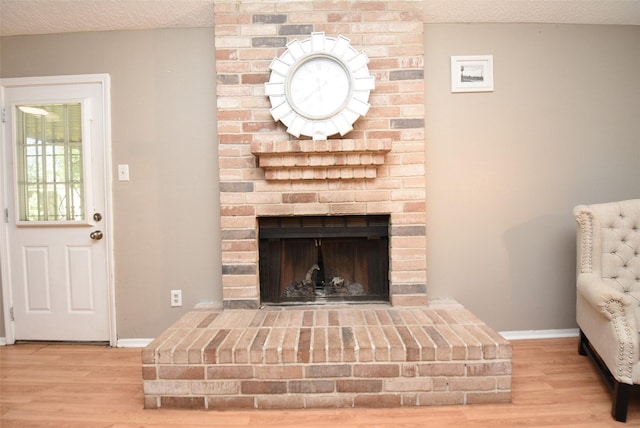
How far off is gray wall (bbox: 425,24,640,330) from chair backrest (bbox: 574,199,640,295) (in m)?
0.39

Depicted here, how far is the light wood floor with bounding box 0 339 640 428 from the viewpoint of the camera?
1514 millimetres

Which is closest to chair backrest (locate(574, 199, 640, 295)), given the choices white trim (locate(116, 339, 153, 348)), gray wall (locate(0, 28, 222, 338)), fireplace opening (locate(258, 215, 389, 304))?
fireplace opening (locate(258, 215, 389, 304))

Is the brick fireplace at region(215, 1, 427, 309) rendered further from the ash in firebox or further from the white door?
the white door

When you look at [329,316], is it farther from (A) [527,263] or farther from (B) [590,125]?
(B) [590,125]

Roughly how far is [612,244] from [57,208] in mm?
3592

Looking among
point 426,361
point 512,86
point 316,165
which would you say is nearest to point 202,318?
point 316,165

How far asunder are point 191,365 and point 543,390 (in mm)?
1783

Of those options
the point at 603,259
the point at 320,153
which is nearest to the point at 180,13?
the point at 320,153

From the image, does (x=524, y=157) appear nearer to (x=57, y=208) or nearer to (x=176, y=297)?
(x=176, y=297)

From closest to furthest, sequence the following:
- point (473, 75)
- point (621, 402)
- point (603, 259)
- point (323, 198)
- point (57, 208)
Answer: point (621, 402), point (603, 259), point (323, 198), point (473, 75), point (57, 208)

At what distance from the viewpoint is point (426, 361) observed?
1593 millimetres

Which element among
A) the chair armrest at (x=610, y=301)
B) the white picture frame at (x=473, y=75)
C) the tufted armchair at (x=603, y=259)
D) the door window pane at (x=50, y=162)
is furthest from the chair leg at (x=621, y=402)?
the door window pane at (x=50, y=162)

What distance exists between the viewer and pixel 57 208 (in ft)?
7.84

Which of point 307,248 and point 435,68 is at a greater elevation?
point 435,68
